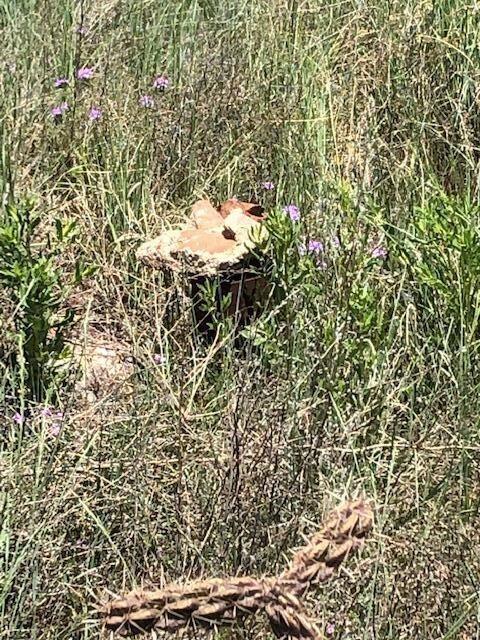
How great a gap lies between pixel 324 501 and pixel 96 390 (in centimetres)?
75

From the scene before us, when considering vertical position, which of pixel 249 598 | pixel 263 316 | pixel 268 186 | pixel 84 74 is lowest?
pixel 263 316

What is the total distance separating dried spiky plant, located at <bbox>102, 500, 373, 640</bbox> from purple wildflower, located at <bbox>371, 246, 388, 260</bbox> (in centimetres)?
156

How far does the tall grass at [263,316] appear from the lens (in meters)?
1.88

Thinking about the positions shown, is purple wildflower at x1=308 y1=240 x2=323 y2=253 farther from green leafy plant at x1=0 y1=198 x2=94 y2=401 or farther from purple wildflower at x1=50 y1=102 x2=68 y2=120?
purple wildflower at x1=50 y1=102 x2=68 y2=120

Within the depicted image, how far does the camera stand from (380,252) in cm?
266

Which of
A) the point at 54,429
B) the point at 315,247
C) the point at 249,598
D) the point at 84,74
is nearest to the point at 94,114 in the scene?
the point at 84,74

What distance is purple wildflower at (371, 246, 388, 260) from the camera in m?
2.63

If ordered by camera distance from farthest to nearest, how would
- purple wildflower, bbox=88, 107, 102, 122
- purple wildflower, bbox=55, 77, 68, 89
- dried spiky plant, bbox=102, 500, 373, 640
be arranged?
purple wildflower, bbox=55, 77, 68, 89, purple wildflower, bbox=88, 107, 102, 122, dried spiky plant, bbox=102, 500, 373, 640

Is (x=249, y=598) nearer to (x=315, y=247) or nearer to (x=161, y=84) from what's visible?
(x=315, y=247)

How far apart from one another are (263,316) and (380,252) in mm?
426

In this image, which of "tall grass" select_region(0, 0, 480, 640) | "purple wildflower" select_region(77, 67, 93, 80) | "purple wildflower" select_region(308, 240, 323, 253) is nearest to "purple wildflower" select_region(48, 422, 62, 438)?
"tall grass" select_region(0, 0, 480, 640)

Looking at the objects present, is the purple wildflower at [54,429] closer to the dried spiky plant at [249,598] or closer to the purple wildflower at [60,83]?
the dried spiky plant at [249,598]

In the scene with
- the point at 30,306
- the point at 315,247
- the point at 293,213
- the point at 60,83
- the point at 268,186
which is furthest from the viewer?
the point at 60,83

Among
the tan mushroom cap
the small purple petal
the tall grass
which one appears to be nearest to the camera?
the tall grass
